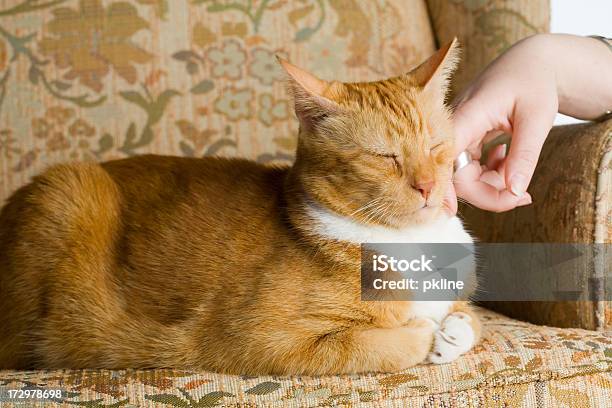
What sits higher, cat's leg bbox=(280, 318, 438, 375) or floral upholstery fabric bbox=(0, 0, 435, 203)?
floral upholstery fabric bbox=(0, 0, 435, 203)

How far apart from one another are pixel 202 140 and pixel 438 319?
86 centimetres

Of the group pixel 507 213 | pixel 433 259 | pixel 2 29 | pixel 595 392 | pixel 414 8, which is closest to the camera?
pixel 595 392

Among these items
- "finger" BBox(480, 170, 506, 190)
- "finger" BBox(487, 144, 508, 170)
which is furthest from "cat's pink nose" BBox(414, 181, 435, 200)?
"finger" BBox(487, 144, 508, 170)

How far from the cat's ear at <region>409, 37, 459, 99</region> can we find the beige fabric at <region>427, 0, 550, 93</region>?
1.73ft

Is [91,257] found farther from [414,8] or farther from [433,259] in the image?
[414,8]

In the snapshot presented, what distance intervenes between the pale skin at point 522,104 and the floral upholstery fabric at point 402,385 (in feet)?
0.95

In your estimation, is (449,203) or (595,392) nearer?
(595,392)

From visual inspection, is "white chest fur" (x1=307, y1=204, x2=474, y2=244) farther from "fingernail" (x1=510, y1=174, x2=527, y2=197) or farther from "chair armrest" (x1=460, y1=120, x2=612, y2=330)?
"chair armrest" (x1=460, y1=120, x2=612, y2=330)

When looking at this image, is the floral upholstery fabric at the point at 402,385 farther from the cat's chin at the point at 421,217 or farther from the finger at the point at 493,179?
the finger at the point at 493,179

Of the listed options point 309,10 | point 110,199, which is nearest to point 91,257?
point 110,199

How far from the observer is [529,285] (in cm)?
135

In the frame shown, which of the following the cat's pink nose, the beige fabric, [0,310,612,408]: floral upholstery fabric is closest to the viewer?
[0,310,612,408]: floral upholstery fabric

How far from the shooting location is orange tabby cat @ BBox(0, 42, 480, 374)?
1104 mm

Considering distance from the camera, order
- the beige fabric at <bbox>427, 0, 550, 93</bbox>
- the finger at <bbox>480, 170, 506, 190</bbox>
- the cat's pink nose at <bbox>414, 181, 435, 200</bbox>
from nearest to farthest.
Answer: the cat's pink nose at <bbox>414, 181, 435, 200</bbox>, the finger at <bbox>480, 170, 506, 190</bbox>, the beige fabric at <bbox>427, 0, 550, 93</bbox>
